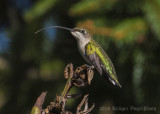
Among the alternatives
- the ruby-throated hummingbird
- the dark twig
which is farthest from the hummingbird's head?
the dark twig

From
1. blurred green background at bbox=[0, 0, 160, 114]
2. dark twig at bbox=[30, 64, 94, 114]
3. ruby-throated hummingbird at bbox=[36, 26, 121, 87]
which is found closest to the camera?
dark twig at bbox=[30, 64, 94, 114]

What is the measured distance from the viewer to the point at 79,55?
4.30m

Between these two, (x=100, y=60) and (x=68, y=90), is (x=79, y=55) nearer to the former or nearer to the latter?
(x=100, y=60)

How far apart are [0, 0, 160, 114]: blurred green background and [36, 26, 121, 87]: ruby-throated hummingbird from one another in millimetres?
133

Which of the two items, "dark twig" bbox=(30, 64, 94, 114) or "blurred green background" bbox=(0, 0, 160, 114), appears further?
"blurred green background" bbox=(0, 0, 160, 114)

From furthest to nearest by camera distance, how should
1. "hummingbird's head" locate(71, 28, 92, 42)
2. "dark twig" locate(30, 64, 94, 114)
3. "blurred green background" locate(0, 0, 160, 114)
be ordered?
"blurred green background" locate(0, 0, 160, 114) < "hummingbird's head" locate(71, 28, 92, 42) < "dark twig" locate(30, 64, 94, 114)

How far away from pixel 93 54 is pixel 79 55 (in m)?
1.40

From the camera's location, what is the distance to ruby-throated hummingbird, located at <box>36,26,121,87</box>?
108 inches

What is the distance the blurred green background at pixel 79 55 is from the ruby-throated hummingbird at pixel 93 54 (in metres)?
0.13

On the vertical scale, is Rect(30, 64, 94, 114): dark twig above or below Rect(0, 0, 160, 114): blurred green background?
below

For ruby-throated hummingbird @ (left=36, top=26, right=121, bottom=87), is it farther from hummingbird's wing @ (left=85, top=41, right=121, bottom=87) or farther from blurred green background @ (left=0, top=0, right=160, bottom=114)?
blurred green background @ (left=0, top=0, right=160, bottom=114)

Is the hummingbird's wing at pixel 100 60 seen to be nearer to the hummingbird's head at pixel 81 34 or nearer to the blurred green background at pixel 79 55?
the hummingbird's head at pixel 81 34

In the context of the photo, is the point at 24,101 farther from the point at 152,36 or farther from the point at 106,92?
the point at 152,36

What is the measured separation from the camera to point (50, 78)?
4.74m
